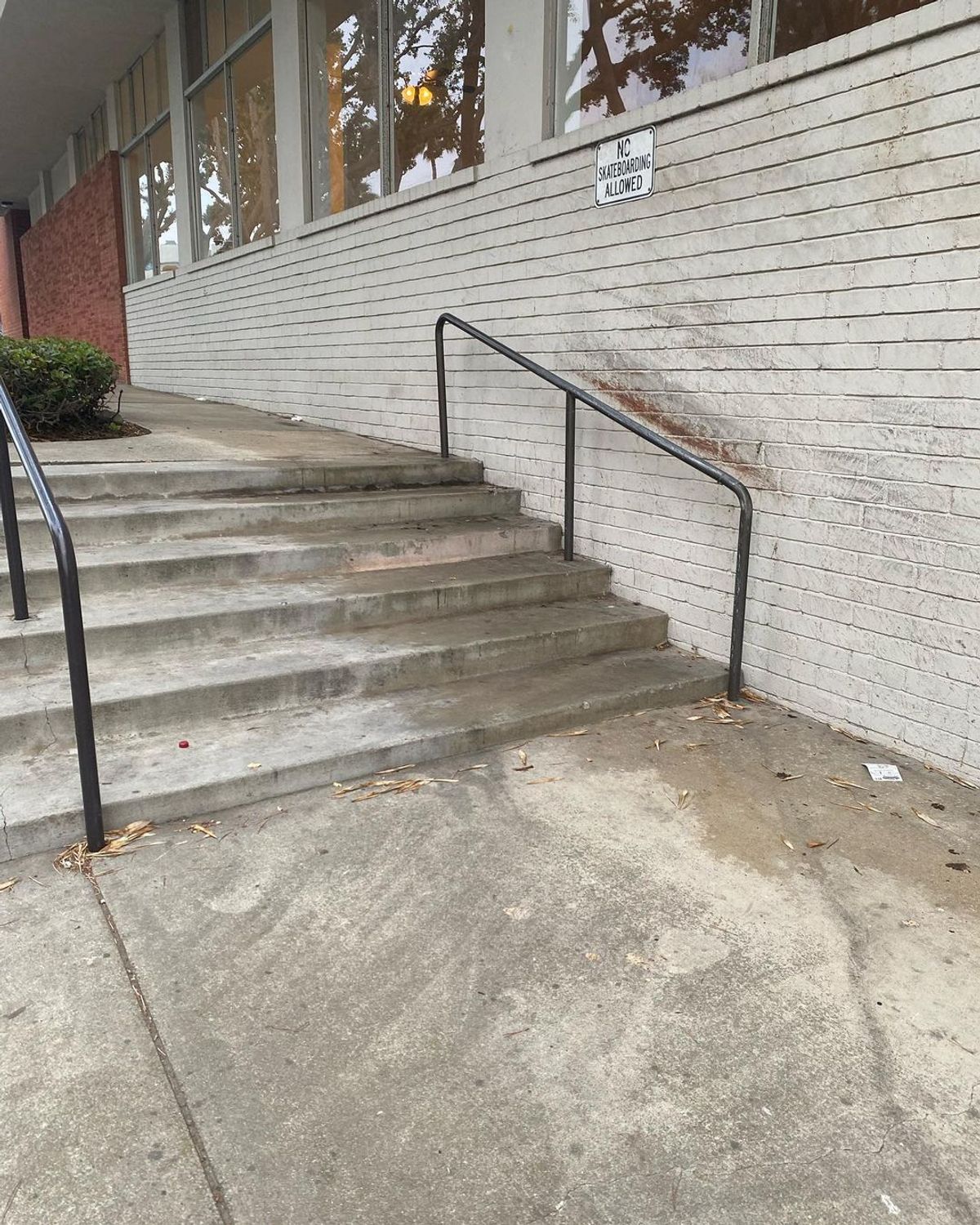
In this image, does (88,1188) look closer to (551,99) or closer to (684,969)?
(684,969)

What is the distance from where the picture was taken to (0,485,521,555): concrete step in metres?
4.25

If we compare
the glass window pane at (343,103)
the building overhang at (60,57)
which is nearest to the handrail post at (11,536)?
the glass window pane at (343,103)

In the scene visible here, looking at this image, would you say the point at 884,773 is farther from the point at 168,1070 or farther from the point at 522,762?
the point at 168,1070

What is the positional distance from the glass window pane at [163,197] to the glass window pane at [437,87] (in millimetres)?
5924

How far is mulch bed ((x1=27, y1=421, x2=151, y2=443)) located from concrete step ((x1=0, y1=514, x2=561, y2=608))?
2.16m

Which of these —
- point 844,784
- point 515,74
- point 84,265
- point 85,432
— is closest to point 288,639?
point 844,784

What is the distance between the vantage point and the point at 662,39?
4.41 metres

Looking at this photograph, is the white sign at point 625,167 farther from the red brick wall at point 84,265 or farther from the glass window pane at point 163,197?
the red brick wall at point 84,265

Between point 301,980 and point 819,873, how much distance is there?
1.55 metres

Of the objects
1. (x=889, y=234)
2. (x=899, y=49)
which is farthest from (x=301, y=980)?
(x=899, y=49)

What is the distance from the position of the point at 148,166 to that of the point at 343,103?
6.52m

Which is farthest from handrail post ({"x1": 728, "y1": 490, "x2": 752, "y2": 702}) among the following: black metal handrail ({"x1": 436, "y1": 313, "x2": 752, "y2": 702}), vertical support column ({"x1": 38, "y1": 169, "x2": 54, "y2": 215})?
vertical support column ({"x1": 38, "y1": 169, "x2": 54, "y2": 215})

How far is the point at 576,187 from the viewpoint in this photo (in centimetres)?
484

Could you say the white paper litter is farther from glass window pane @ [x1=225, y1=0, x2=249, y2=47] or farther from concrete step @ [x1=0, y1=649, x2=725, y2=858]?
glass window pane @ [x1=225, y1=0, x2=249, y2=47]
